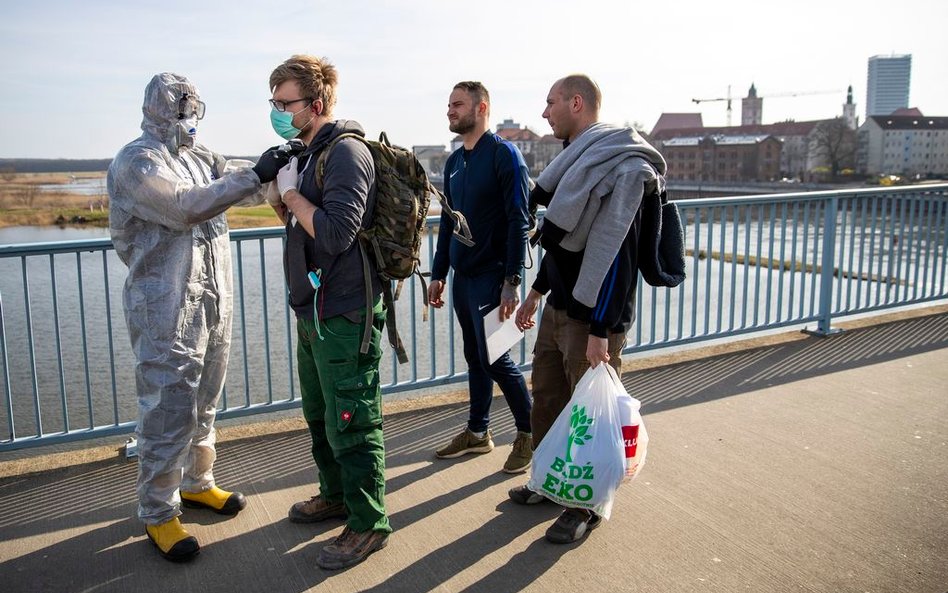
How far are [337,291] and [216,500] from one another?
4.25ft

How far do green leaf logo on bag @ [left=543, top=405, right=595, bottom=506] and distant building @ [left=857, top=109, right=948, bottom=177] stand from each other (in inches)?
5218

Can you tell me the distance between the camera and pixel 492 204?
399cm

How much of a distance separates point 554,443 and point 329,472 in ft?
3.45

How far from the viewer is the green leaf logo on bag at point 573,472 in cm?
321

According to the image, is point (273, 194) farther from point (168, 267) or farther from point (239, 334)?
point (239, 334)

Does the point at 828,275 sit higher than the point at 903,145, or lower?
lower

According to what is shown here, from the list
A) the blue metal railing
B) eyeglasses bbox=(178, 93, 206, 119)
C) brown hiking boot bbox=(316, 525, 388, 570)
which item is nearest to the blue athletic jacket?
the blue metal railing

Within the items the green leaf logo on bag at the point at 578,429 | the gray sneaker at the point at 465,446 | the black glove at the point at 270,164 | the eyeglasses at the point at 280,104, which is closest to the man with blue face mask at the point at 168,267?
the black glove at the point at 270,164

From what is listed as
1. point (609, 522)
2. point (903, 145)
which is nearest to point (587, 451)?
point (609, 522)

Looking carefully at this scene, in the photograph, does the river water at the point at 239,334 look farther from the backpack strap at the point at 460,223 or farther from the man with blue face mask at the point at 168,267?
the man with blue face mask at the point at 168,267

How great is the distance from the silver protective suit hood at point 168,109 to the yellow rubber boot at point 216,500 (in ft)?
5.21

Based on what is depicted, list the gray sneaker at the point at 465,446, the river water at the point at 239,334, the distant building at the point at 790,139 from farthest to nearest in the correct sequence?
the distant building at the point at 790,139
the river water at the point at 239,334
the gray sneaker at the point at 465,446

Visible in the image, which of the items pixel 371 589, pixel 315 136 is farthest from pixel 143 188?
pixel 371 589

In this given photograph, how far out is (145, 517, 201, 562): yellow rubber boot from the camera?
3191mm
